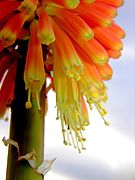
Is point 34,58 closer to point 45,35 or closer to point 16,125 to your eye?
point 45,35

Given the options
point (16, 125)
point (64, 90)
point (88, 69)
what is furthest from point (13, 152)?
point (88, 69)

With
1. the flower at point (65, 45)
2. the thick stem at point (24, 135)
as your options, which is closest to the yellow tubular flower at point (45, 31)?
the flower at point (65, 45)

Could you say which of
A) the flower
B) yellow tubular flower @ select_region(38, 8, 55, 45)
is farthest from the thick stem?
yellow tubular flower @ select_region(38, 8, 55, 45)

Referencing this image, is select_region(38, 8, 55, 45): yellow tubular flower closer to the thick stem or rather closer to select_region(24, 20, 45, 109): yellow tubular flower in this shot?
select_region(24, 20, 45, 109): yellow tubular flower

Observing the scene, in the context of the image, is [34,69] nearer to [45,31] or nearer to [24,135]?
[45,31]

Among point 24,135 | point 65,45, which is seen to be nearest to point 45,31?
point 65,45
